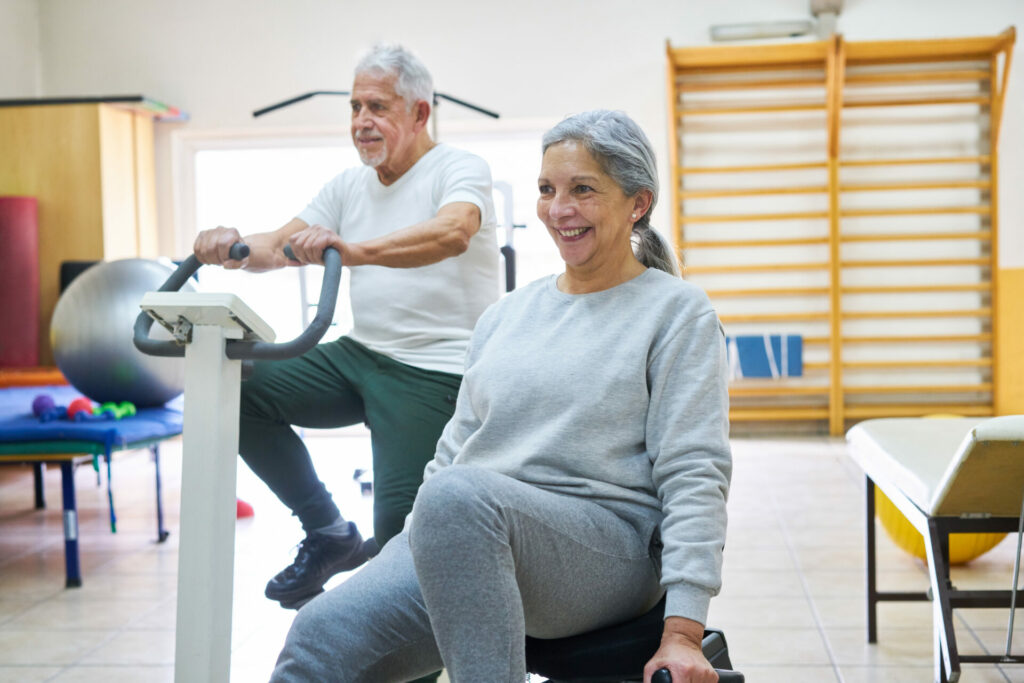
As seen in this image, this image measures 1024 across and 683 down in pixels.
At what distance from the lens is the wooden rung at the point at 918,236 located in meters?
5.86

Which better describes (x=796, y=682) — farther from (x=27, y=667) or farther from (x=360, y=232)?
(x=27, y=667)

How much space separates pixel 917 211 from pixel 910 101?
2.03ft

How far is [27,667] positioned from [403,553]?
162cm

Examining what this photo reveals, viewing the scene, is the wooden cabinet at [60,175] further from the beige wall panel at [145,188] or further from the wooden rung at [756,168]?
the wooden rung at [756,168]

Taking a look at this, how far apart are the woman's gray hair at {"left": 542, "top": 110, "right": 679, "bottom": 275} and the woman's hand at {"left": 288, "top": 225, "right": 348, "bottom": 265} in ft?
1.28

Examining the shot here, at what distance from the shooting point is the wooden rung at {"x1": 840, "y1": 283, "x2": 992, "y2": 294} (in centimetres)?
590

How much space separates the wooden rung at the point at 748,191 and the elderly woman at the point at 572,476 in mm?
4696

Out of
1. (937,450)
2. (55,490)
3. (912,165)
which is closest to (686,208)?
(912,165)

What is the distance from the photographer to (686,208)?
622 centimetres

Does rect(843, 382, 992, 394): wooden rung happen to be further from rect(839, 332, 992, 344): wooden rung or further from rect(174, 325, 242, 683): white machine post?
rect(174, 325, 242, 683): white machine post

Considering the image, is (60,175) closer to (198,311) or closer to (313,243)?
(313,243)

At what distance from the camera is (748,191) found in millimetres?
6016

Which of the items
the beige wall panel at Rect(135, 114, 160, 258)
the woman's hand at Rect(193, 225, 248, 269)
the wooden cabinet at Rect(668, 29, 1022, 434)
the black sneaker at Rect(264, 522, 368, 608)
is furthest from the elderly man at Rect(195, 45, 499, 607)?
the beige wall panel at Rect(135, 114, 160, 258)

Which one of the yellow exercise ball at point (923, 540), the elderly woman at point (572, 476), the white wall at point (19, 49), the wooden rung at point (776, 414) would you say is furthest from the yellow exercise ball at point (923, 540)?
the white wall at point (19, 49)
